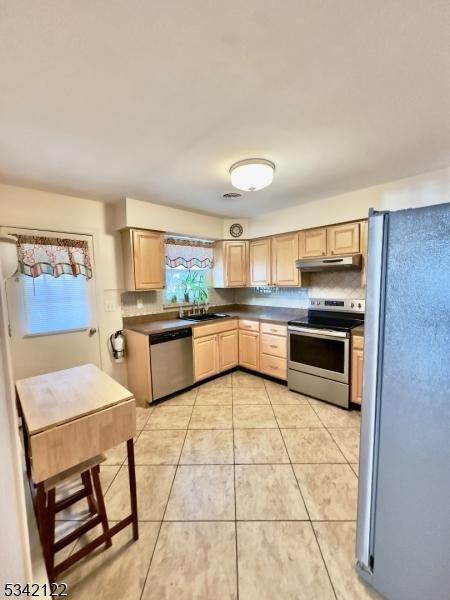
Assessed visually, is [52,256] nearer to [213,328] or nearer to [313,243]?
[213,328]

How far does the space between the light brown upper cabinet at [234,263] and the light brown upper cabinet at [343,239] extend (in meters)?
1.37

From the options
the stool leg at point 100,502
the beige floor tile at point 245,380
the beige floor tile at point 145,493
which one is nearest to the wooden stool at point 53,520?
the stool leg at point 100,502

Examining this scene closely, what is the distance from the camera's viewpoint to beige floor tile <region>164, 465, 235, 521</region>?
164 cm

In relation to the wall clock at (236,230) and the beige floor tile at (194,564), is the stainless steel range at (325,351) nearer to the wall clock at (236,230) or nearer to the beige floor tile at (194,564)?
the wall clock at (236,230)

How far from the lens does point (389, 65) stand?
3.90ft

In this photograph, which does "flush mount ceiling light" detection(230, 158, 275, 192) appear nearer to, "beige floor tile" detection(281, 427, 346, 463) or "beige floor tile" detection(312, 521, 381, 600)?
"beige floor tile" detection(281, 427, 346, 463)

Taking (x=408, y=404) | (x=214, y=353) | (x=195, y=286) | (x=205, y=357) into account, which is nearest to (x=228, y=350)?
(x=214, y=353)

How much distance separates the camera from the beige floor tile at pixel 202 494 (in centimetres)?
164

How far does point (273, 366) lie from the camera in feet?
11.8

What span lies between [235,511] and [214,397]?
64.5 inches

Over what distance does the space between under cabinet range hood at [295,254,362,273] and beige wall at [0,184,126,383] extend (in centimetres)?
239

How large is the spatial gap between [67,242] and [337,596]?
347 centimetres

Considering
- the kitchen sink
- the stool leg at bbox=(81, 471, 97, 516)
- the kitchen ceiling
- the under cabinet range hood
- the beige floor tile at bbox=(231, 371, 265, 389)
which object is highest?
the kitchen ceiling

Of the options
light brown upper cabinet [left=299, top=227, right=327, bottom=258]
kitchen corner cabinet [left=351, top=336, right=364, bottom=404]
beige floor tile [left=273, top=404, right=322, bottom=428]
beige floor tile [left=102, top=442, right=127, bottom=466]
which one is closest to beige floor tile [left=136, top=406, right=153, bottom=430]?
beige floor tile [left=102, top=442, right=127, bottom=466]
